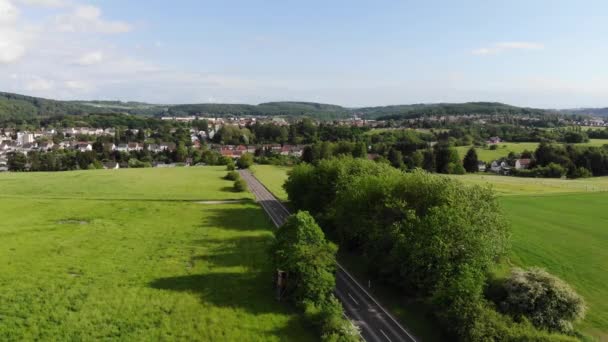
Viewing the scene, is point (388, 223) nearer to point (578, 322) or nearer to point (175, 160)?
point (578, 322)

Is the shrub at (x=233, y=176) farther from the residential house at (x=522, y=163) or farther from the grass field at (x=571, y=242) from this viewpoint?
the residential house at (x=522, y=163)

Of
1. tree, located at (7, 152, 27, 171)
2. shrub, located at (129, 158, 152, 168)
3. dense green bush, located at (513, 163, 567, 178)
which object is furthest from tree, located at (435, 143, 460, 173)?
tree, located at (7, 152, 27, 171)

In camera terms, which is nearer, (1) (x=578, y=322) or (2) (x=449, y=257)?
(1) (x=578, y=322)

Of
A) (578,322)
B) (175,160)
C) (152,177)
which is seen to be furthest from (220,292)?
(175,160)

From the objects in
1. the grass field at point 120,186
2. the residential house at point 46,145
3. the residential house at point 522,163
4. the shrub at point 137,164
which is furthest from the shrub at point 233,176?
the residential house at point 46,145

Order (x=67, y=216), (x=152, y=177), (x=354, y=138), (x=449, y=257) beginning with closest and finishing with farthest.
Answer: (x=449, y=257), (x=67, y=216), (x=152, y=177), (x=354, y=138)

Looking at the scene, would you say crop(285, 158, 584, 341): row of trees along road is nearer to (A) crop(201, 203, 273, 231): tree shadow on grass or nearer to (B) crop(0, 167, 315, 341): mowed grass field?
(B) crop(0, 167, 315, 341): mowed grass field
